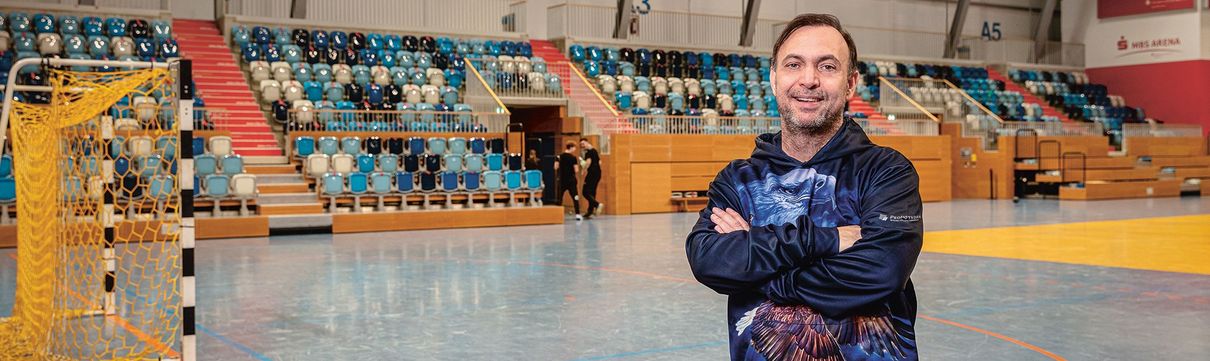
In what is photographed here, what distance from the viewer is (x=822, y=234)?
226cm

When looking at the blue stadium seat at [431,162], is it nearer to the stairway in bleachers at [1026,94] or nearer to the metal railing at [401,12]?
→ the metal railing at [401,12]

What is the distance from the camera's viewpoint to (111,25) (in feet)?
73.8

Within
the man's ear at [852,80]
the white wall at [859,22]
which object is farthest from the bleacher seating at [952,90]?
the man's ear at [852,80]

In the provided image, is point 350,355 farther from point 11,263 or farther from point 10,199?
point 10,199

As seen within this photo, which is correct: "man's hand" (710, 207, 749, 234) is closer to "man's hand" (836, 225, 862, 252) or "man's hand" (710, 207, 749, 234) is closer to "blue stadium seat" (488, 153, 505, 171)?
"man's hand" (836, 225, 862, 252)

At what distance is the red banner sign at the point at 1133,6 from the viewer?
33.3 metres

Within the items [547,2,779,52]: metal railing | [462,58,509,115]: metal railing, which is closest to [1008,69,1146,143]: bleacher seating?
[547,2,779,52]: metal railing

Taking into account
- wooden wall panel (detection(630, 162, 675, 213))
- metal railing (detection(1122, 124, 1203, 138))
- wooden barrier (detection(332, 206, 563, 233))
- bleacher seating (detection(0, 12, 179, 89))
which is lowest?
wooden barrier (detection(332, 206, 563, 233))

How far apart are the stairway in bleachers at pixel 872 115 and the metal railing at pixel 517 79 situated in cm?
744

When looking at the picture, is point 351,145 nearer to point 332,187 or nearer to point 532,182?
point 332,187

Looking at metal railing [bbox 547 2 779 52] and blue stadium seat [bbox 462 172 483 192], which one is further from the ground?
metal railing [bbox 547 2 779 52]

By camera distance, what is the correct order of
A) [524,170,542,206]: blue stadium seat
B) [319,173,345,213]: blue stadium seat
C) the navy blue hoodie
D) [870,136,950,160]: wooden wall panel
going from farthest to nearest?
[870,136,950,160]: wooden wall panel, [524,170,542,206]: blue stadium seat, [319,173,345,213]: blue stadium seat, the navy blue hoodie

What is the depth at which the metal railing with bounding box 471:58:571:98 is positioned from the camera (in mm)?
24281

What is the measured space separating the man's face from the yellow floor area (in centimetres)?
977
